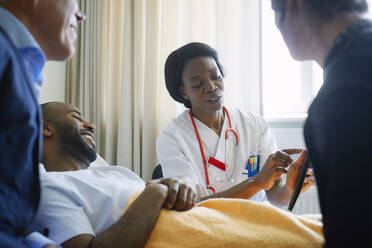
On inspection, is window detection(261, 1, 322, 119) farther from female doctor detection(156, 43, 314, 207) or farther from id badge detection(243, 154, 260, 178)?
id badge detection(243, 154, 260, 178)

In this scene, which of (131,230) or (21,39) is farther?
(131,230)

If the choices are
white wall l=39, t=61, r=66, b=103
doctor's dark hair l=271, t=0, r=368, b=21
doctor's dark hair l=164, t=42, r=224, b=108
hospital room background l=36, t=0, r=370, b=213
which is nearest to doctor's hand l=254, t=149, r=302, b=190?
doctor's dark hair l=164, t=42, r=224, b=108

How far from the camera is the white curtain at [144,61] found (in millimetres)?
2717

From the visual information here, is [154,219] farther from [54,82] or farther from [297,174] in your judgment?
[54,82]

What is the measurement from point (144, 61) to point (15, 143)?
2.41m

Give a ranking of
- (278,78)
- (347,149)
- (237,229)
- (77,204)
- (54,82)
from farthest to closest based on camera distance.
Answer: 1. (54,82)
2. (278,78)
3. (77,204)
4. (237,229)
5. (347,149)

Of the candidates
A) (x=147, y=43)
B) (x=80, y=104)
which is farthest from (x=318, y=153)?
(x=80, y=104)

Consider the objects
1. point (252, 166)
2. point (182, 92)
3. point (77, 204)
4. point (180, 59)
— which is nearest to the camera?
point (77, 204)

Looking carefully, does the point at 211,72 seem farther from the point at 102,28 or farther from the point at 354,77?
the point at 102,28

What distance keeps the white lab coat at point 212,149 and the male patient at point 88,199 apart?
0.41 metres

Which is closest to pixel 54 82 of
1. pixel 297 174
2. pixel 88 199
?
pixel 88 199

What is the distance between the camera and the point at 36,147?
69 cm

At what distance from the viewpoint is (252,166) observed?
5.99 feet

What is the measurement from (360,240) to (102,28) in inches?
119
